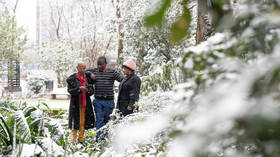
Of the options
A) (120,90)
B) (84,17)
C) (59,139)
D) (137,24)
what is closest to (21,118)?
(59,139)

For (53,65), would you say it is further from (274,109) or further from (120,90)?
(274,109)

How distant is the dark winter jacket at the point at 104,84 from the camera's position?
4.51 meters

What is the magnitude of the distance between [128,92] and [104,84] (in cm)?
51

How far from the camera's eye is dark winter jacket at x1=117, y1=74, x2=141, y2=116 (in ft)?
13.7

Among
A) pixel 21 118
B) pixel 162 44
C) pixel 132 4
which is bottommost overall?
pixel 21 118

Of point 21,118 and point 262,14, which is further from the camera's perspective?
point 21,118

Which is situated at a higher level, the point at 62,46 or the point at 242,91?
the point at 62,46

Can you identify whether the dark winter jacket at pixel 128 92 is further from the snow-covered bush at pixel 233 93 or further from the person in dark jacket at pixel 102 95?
the snow-covered bush at pixel 233 93

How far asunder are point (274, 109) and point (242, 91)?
44 millimetres

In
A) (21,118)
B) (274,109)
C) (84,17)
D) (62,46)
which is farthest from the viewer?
(84,17)

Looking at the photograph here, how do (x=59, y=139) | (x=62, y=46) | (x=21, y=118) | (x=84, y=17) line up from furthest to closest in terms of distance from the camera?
(x=84, y=17) → (x=62, y=46) → (x=59, y=139) → (x=21, y=118)

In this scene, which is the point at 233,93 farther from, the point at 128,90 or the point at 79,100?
the point at 79,100

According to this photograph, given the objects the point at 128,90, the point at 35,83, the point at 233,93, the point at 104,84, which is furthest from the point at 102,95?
the point at 35,83

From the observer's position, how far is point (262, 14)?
475 mm
